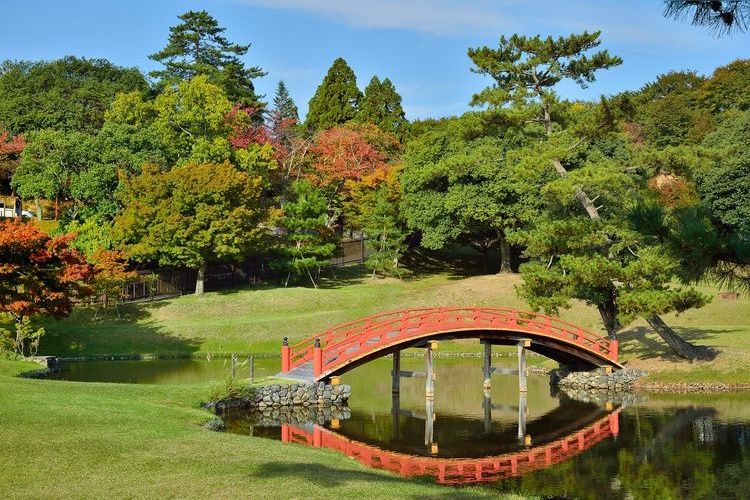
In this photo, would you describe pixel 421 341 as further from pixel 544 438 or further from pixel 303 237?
pixel 303 237

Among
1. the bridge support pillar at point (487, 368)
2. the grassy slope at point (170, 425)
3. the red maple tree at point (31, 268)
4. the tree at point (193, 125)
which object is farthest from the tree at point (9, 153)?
the bridge support pillar at point (487, 368)

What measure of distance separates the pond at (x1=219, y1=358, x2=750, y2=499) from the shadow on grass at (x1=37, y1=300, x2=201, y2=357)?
12.5 meters

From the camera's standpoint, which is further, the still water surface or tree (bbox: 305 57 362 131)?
tree (bbox: 305 57 362 131)

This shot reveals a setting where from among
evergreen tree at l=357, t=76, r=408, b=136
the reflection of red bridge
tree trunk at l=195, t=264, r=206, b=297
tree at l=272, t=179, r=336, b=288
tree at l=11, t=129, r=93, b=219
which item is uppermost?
evergreen tree at l=357, t=76, r=408, b=136

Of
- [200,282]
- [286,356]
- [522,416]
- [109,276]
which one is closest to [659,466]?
[522,416]

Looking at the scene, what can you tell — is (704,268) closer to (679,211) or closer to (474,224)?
(679,211)

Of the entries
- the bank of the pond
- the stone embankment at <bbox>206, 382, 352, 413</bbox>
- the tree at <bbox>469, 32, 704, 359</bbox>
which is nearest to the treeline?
the tree at <bbox>469, 32, 704, 359</bbox>

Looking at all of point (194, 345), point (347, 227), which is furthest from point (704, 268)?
point (347, 227)

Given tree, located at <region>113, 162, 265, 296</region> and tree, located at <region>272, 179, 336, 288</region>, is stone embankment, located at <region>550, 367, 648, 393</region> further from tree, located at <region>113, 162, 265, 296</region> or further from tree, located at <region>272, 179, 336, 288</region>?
tree, located at <region>272, 179, 336, 288</region>

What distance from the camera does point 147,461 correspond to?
18.3 meters

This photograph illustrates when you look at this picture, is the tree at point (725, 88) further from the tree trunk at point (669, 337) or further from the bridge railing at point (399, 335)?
the bridge railing at point (399, 335)

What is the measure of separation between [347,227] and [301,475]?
5573 cm

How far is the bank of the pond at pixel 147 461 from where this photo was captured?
16.3 m

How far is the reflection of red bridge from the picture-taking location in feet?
74.5
